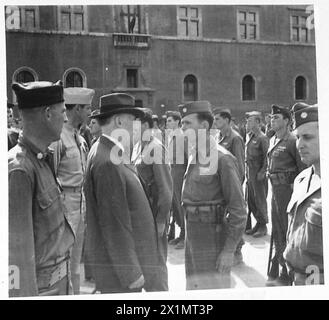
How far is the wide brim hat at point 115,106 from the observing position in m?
2.65

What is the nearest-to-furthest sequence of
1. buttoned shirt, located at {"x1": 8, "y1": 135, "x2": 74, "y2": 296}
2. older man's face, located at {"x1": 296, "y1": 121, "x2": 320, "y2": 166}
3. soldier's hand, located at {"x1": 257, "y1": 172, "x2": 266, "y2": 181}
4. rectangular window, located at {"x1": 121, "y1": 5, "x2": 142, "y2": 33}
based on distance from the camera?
buttoned shirt, located at {"x1": 8, "y1": 135, "x2": 74, "y2": 296}, older man's face, located at {"x1": 296, "y1": 121, "x2": 320, "y2": 166}, rectangular window, located at {"x1": 121, "y1": 5, "x2": 142, "y2": 33}, soldier's hand, located at {"x1": 257, "y1": 172, "x2": 266, "y2": 181}

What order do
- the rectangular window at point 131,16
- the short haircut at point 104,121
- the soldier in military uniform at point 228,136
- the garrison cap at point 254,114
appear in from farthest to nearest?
1. the garrison cap at point 254,114
2. the soldier in military uniform at point 228,136
3. the rectangular window at point 131,16
4. the short haircut at point 104,121

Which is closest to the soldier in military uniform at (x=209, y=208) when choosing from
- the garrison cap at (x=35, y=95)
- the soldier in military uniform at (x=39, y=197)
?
the soldier in military uniform at (x=39, y=197)

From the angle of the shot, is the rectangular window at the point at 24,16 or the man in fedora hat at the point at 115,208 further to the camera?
the rectangular window at the point at 24,16

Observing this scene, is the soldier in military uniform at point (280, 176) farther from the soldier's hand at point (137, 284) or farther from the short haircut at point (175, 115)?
the soldier's hand at point (137, 284)

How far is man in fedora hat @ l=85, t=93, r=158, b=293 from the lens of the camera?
2.39m

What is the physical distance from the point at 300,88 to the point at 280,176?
0.71 meters

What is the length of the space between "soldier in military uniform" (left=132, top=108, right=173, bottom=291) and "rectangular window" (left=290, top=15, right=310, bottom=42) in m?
1.24

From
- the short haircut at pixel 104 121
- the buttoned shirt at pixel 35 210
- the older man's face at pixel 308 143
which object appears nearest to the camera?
the buttoned shirt at pixel 35 210

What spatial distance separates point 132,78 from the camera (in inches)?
Result: 125

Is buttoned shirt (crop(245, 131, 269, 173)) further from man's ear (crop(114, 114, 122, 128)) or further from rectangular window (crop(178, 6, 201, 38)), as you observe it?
man's ear (crop(114, 114, 122, 128))

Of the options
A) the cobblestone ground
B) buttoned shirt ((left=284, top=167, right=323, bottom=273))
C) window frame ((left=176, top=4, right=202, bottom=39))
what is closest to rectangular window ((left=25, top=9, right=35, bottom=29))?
window frame ((left=176, top=4, right=202, bottom=39))

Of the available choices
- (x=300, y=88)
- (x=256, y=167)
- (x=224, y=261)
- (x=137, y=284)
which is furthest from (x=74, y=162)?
(x=256, y=167)

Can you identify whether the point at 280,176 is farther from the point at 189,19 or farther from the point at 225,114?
the point at 189,19
